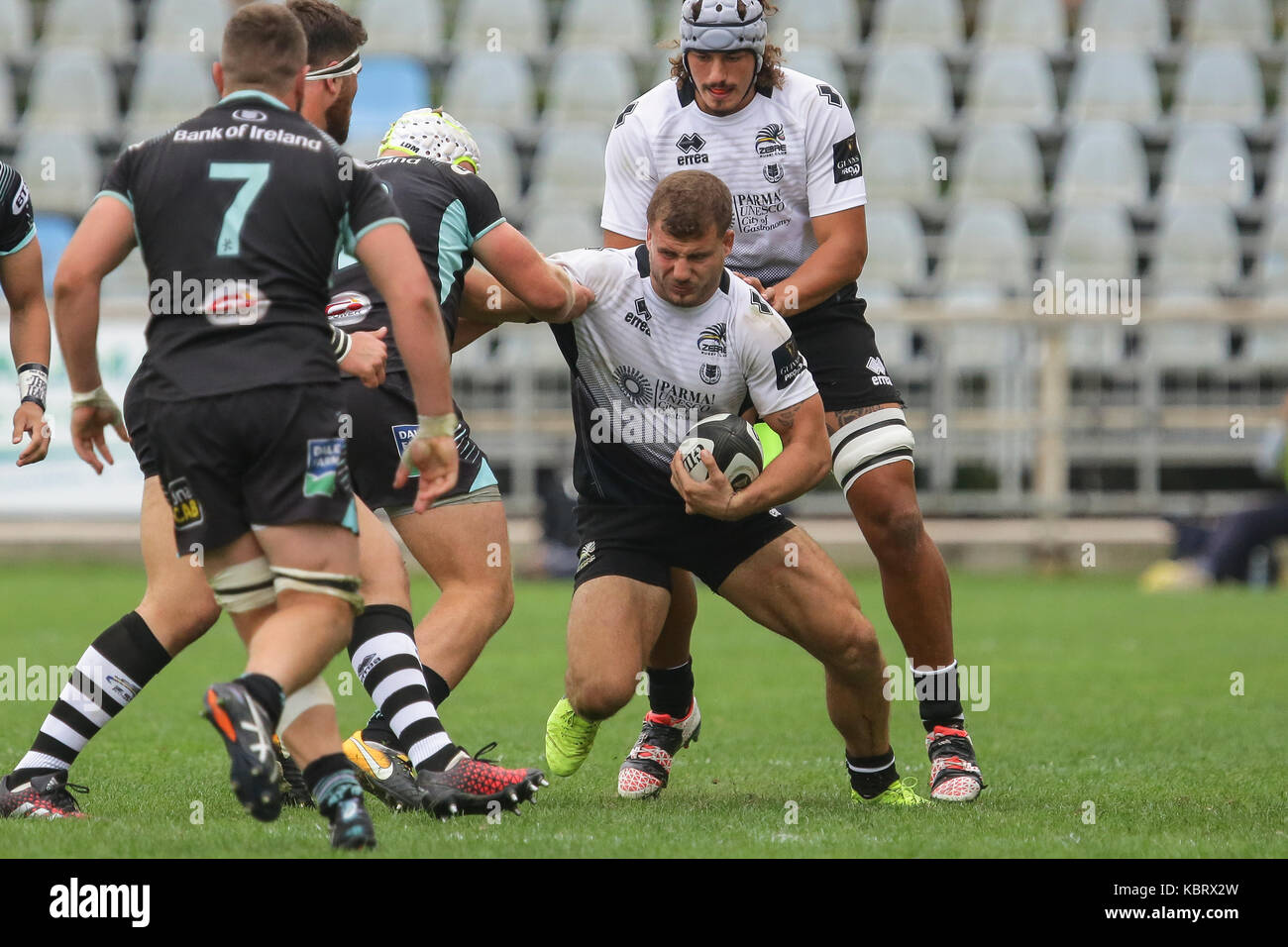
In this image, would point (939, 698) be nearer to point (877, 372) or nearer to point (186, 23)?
point (877, 372)

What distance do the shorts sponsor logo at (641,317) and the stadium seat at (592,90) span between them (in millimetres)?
14372

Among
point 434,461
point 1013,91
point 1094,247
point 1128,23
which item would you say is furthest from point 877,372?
point 1128,23

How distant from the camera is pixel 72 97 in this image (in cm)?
1914

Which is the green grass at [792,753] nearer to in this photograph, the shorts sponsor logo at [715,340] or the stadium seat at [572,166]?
the shorts sponsor logo at [715,340]

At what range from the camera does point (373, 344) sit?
4.51 meters

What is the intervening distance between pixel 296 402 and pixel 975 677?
5.68 m

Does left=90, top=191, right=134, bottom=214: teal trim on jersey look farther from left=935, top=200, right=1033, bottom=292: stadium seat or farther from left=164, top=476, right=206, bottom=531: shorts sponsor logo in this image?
left=935, top=200, right=1033, bottom=292: stadium seat

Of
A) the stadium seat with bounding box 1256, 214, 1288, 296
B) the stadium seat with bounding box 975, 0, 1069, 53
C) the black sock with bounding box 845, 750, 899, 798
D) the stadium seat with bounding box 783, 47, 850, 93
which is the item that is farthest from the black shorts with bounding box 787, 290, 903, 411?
the stadium seat with bounding box 975, 0, 1069, 53

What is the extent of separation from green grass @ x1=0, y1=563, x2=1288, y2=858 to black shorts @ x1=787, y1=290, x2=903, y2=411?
1337 mm

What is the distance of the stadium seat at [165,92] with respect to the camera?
1917cm

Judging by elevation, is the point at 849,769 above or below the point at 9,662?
below

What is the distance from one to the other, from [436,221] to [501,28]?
16026mm
